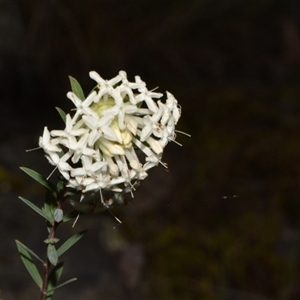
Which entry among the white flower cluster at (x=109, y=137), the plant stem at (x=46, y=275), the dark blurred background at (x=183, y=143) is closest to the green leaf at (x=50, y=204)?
the plant stem at (x=46, y=275)

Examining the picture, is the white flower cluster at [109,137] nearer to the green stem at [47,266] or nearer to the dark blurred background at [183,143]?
the green stem at [47,266]

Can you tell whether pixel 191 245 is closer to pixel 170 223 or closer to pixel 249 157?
pixel 170 223

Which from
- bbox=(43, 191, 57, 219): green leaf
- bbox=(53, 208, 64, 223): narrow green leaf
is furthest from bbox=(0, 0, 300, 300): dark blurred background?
bbox=(53, 208, 64, 223): narrow green leaf

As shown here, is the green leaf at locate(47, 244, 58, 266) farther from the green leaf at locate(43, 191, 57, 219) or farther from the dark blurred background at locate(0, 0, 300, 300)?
the dark blurred background at locate(0, 0, 300, 300)

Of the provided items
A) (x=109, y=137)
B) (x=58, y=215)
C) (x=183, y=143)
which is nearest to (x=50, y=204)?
(x=58, y=215)

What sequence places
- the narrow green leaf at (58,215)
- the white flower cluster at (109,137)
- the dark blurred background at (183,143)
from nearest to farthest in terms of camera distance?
the white flower cluster at (109,137) → the narrow green leaf at (58,215) → the dark blurred background at (183,143)

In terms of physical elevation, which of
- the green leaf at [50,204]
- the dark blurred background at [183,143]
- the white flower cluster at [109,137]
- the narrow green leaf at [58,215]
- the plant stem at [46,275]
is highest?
the white flower cluster at [109,137]
